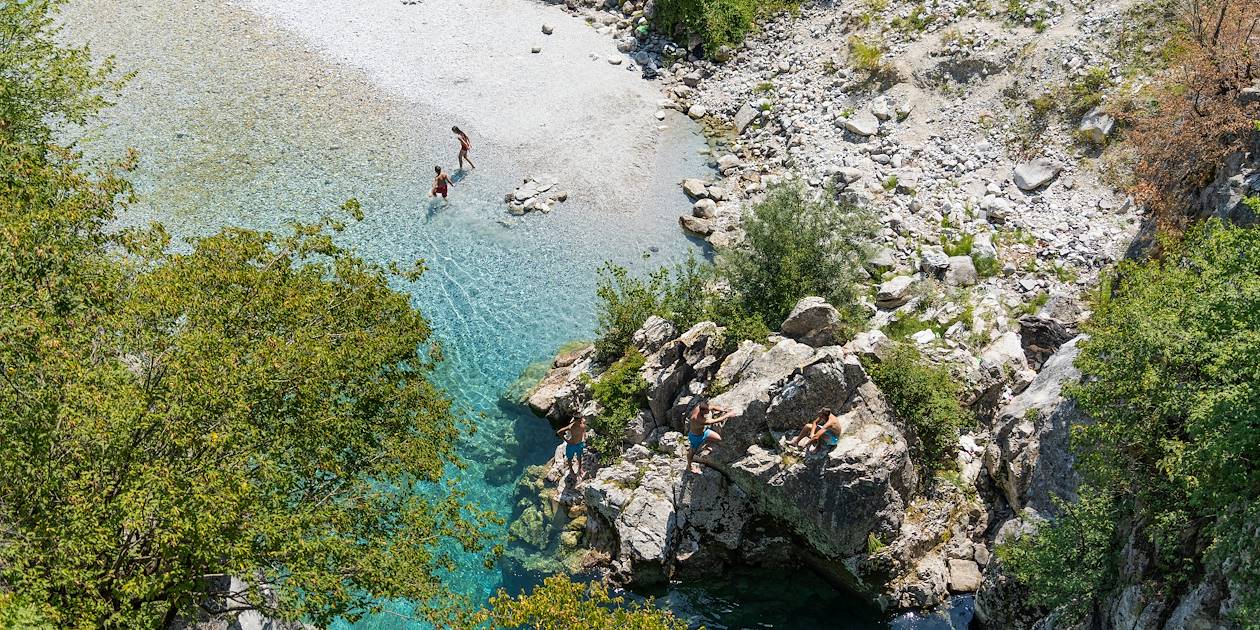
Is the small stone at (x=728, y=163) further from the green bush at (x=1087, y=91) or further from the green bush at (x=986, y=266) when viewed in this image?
the green bush at (x=1087, y=91)

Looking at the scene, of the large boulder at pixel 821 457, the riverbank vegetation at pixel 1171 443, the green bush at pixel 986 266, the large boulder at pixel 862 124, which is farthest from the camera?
the large boulder at pixel 862 124

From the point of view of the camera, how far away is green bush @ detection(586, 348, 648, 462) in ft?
88.2

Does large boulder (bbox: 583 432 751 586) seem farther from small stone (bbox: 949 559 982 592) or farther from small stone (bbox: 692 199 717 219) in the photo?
small stone (bbox: 692 199 717 219)

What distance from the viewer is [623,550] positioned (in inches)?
966

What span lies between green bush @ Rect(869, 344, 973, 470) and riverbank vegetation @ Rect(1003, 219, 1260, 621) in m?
4.16

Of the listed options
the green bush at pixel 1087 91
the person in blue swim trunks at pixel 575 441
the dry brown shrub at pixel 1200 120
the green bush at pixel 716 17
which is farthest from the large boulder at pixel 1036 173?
the person in blue swim trunks at pixel 575 441

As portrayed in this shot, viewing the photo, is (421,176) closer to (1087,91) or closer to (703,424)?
(703,424)

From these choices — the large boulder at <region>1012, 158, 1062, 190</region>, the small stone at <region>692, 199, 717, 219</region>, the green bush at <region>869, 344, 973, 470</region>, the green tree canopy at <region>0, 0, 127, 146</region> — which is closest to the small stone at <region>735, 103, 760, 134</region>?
the small stone at <region>692, 199, 717, 219</region>

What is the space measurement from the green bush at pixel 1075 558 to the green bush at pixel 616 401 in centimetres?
1173

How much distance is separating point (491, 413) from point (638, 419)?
18.9 feet

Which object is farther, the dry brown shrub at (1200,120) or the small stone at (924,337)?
the small stone at (924,337)

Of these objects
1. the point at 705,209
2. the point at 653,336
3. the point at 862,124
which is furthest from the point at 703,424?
the point at 862,124

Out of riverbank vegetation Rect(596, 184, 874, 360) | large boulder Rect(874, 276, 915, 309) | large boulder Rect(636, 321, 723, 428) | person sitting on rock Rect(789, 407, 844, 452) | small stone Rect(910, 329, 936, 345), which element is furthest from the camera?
large boulder Rect(874, 276, 915, 309)

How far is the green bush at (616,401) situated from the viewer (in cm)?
2688
